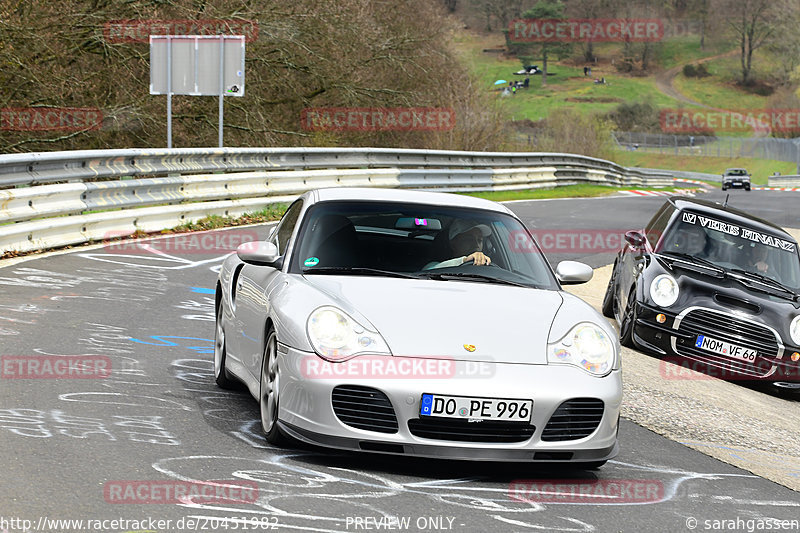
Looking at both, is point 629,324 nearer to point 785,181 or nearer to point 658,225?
point 658,225

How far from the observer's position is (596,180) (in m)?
40.3

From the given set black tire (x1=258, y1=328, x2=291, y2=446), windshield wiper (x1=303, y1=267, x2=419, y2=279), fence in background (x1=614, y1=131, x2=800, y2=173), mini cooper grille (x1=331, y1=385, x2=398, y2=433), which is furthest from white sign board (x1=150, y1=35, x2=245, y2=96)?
fence in background (x1=614, y1=131, x2=800, y2=173)

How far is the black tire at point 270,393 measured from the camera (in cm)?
572

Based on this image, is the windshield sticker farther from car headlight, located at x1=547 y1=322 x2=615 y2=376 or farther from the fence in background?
the fence in background

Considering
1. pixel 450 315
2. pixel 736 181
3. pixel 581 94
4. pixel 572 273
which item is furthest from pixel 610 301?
pixel 581 94

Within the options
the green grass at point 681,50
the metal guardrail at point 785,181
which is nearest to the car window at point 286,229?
the metal guardrail at point 785,181

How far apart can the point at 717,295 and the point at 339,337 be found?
593 centimetres

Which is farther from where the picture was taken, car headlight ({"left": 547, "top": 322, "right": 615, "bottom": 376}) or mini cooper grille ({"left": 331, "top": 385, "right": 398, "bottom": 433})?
car headlight ({"left": 547, "top": 322, "right": 615, "bottom": 376})

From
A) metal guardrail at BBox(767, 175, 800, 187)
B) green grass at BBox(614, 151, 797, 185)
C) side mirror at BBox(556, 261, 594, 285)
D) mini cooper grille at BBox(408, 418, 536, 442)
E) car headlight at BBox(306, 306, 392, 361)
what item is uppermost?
side mirror at BBox(556, 261, 594, 285)

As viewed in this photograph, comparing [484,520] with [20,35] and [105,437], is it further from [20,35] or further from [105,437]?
[20,35]

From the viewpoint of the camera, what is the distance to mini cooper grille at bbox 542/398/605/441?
5488mm

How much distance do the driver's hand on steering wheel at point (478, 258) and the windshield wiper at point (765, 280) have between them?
5.05 metres

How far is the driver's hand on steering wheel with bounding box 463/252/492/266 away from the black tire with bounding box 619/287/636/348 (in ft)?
14.5

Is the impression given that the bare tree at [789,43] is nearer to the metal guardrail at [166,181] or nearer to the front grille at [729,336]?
the metal guardrail at [166,181]
